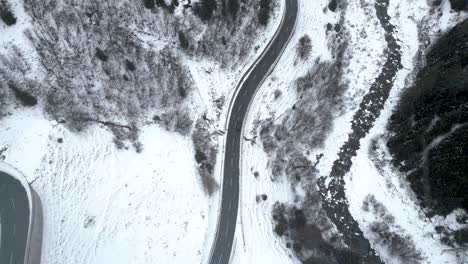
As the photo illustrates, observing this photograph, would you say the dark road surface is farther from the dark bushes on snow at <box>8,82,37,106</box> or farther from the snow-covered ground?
the dark bushes on snow at <box>8,82,37,106</box>

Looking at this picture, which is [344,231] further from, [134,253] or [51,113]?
[51,113]

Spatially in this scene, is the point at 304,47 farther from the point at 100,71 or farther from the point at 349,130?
the point at 100,71

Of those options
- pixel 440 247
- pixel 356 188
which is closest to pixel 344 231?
pixel 356 188

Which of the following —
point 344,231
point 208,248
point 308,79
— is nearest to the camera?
point 344,231

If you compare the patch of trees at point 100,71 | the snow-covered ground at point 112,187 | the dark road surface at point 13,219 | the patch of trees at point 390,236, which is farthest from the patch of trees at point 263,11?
the dark road surface at point 13,219

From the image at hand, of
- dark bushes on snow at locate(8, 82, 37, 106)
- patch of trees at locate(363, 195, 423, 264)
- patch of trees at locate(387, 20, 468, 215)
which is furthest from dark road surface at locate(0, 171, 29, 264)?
patch of trees at locate(387, 20, 468, 215)

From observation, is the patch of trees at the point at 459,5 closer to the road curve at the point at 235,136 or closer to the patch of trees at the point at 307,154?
the patch of trees at the point at 307,154
